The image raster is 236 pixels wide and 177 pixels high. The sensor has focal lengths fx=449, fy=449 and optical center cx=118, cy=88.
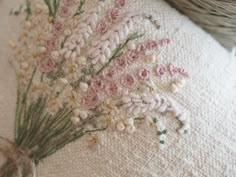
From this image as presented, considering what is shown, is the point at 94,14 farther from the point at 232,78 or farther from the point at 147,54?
the point at 232,78

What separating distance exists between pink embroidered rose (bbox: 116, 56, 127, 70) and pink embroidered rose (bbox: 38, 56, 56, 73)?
8 cm

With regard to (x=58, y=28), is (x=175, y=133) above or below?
below

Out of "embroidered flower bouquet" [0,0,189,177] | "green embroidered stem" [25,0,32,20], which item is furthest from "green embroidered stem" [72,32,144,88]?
"green embroidered stem" [25,0,32,20]

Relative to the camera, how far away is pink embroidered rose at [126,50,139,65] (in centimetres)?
52

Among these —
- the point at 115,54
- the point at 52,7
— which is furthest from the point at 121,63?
the point at 52,7

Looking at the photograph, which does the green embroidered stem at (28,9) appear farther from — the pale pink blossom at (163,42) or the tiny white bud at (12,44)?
the pale pink blossom at (163,42)

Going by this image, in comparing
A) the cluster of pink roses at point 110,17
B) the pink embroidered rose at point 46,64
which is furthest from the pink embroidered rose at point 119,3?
the pink embroidered rose at point 46,64

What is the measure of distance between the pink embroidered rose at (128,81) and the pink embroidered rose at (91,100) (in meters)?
0.03

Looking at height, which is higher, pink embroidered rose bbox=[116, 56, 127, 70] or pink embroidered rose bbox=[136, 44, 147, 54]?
pink embroidered rose bbox=[136, 44, 147, 54]

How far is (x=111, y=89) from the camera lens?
515 millimetres

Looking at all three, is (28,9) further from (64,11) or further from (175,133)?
(175,133)

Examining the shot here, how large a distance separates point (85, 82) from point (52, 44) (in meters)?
0.06

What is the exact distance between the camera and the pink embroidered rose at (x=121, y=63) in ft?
1.71

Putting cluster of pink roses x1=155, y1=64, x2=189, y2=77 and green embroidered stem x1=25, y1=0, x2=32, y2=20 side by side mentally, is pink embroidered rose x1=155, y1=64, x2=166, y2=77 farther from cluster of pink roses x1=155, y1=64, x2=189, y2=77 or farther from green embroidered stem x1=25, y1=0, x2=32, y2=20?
green embroidered stem x1=25, y1=0, x2=32, y2=20
